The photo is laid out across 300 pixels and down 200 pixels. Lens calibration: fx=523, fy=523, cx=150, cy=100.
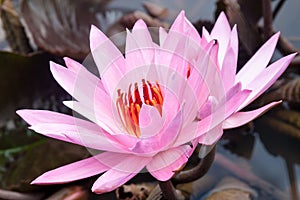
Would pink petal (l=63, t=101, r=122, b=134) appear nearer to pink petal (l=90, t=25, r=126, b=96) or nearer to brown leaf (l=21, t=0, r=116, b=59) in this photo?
pink petal (l=90, t=25, r=126, b=96)

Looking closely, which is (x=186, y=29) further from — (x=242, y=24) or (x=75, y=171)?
(x=242, y=24)

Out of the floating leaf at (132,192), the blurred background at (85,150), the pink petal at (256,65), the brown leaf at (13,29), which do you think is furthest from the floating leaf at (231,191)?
the brown leaf at (13,29)

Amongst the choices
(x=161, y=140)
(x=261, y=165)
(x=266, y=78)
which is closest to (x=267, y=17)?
(x=261, y=165)

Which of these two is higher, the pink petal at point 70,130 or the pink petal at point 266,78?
the pink petal at point 266,78

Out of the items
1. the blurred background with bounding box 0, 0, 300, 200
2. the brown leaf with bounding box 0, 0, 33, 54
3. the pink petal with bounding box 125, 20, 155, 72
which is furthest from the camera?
the brown leaf with bounding box 0, 0, 33, 54

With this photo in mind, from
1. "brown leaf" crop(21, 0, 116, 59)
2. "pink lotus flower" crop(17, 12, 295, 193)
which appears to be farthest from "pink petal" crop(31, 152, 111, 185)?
"brown leaf" crop(21, 0, 116, 59)

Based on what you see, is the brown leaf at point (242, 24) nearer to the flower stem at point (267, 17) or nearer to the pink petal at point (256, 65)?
the flower stem at point (267, 17)

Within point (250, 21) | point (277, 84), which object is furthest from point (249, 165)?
point (250, 21)
